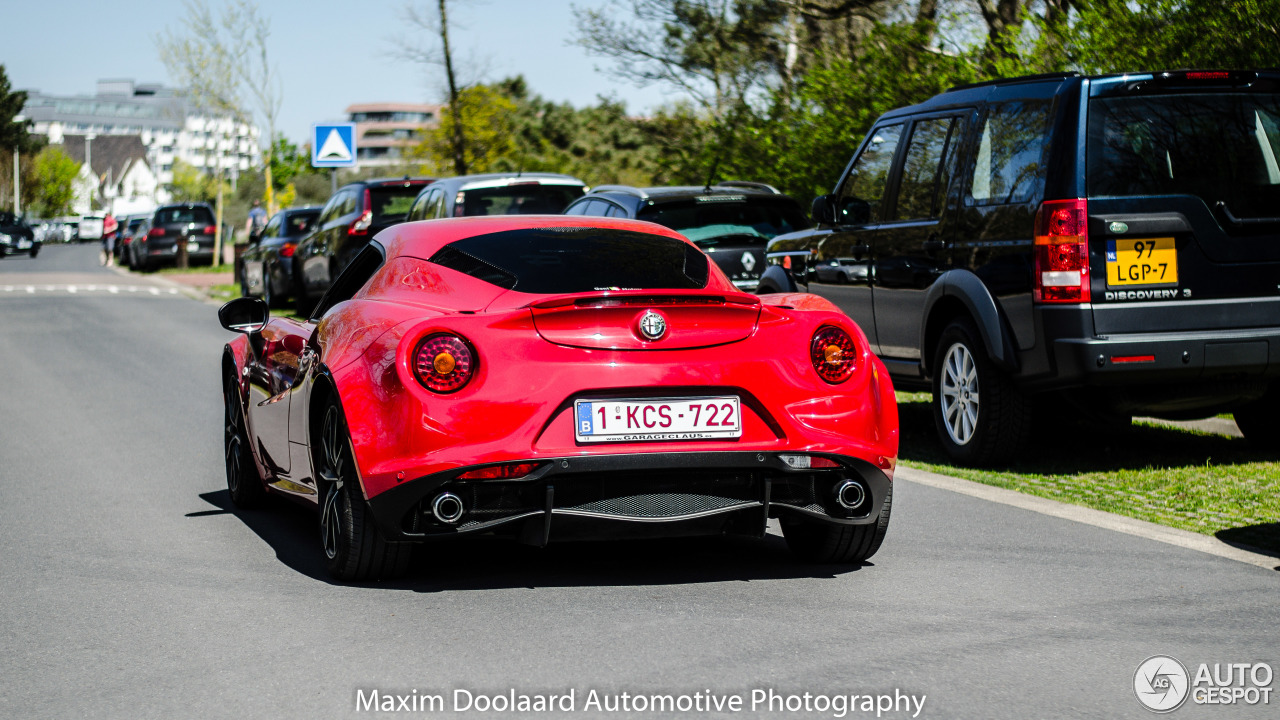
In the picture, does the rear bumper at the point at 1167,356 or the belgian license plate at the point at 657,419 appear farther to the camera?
the rear bumper at the point at 1167,356

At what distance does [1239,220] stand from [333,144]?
20.9 metres

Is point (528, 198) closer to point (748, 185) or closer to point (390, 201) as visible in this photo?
point (748, 185)

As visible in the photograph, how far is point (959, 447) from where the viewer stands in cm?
908

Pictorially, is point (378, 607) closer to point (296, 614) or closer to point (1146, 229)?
point (296, 614)

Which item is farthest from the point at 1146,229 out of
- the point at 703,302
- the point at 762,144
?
the point at 762,144

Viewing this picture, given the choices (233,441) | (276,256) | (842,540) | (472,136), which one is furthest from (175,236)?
(842,540)

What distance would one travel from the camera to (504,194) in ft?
55.4

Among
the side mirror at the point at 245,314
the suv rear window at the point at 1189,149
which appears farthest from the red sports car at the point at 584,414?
the suv rear window at the point at 1189,149

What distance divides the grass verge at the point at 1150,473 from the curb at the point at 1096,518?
0.10m

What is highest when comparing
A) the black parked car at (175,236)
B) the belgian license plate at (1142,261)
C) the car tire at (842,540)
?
the belgian license plate at (1142,261)

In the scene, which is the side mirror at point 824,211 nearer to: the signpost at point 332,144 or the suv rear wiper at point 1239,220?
the suv rear wiper at point 1239,220

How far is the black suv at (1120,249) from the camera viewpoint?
7973 millimetres

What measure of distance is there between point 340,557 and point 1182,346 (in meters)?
4.49

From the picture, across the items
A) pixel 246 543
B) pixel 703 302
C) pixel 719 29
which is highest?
Result: pixel 719 29
